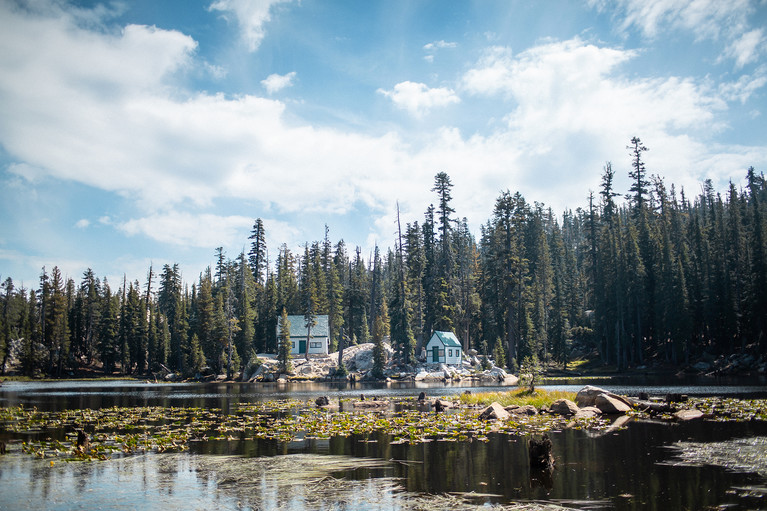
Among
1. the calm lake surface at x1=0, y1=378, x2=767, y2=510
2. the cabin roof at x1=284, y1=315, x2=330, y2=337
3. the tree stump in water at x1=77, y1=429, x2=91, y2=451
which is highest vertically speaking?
the cabin roof at x1=284, y1=315, x2=330, y2=337

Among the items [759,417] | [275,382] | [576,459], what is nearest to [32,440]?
[576,459]

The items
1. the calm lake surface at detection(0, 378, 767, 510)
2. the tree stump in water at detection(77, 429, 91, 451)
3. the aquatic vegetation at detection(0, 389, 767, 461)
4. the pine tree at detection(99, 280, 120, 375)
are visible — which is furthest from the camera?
the pine tree at detection(99, 280, 120, 375)

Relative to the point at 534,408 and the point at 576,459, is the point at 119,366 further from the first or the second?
the point at 576,459

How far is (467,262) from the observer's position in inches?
3939

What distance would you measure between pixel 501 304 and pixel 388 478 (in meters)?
67.3

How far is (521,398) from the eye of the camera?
3059 cm

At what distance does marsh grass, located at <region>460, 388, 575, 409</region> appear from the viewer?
95.9ft

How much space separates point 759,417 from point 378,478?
19.4m

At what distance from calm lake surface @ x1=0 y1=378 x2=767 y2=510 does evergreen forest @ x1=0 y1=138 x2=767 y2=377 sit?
184 feet

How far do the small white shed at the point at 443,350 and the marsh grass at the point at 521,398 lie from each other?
4211cm

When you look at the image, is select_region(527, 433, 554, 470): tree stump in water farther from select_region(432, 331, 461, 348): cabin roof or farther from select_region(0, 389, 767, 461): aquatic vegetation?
select_region(432, 331, 461, 348): cabin roof

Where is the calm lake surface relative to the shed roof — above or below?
below

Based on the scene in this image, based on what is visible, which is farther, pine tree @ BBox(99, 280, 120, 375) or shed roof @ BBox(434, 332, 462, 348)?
pine tree @ BBox(99, 280, 120, 375)

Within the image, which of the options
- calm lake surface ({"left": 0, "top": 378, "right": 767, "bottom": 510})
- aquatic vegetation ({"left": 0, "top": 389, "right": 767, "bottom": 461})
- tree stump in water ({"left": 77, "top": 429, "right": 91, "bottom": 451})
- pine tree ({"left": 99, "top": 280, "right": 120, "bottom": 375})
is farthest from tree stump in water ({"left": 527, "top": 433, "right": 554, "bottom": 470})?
pine tree ({"left": 99, "top": 280, "right": 120, "bottom": 375})
